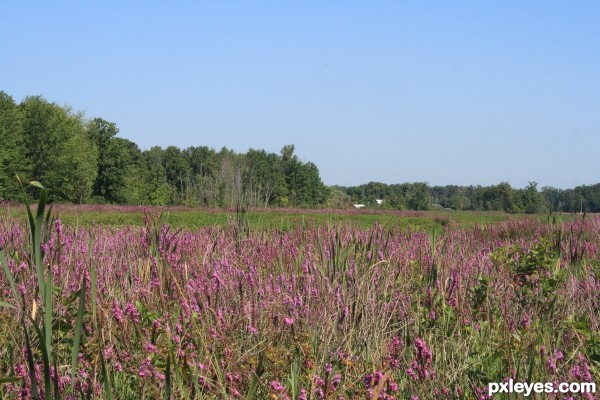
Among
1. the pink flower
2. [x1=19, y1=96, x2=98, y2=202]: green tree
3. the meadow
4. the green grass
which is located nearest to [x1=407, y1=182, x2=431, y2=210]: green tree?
[x1=19, y1=96, x2=98, y2=202]: green tree

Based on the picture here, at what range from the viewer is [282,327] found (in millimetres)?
3594

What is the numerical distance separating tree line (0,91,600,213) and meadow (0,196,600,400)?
1888 millimetres

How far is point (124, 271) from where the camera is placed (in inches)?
205

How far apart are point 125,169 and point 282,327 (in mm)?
76544

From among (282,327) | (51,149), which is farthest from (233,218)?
(51,149)

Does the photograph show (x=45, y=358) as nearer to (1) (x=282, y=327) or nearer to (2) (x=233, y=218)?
(1) (x=282, y=327)

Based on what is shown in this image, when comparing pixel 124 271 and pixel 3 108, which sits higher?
pixel 3 108

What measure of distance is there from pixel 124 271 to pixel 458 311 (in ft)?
8.47

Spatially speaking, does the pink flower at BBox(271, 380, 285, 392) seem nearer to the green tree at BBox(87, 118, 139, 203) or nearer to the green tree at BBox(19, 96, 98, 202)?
the green tree at BBox(19, 96, 98, 202)

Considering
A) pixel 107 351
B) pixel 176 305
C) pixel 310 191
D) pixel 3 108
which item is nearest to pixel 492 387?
pixel 107 351

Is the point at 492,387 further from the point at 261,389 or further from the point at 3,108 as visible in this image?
the point at 3,108

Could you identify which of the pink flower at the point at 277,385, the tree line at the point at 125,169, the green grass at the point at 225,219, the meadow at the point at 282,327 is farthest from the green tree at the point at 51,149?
the pink flower at the point at 277,385

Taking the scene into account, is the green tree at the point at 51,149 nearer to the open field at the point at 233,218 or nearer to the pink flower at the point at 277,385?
the open field at the point at 233,218

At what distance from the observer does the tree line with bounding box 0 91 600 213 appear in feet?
177
